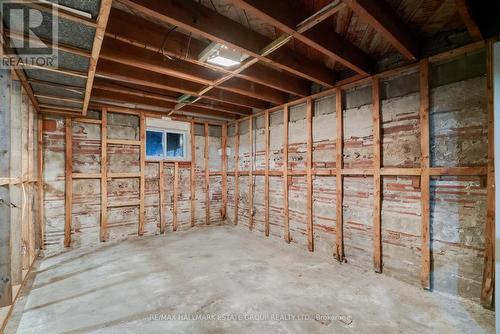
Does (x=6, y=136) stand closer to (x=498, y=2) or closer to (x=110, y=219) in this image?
(x=110, y=219)

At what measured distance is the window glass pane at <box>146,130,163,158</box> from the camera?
185 inches

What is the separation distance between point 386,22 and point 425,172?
1.50 metres

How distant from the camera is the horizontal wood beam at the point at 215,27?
1695 mm

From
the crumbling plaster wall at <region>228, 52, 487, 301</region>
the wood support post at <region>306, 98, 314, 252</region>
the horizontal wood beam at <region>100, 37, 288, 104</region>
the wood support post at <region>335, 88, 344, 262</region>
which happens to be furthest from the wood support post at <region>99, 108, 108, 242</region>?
the wood support post at <region>335, 88, 344, 262</region>

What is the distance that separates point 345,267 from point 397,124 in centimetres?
186

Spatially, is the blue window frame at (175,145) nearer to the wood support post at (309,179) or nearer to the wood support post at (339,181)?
the wood support post at (309,179)

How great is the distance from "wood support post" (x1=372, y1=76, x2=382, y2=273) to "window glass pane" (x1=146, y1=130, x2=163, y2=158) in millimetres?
3912

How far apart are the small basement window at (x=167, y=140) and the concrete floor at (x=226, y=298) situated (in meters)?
2.13

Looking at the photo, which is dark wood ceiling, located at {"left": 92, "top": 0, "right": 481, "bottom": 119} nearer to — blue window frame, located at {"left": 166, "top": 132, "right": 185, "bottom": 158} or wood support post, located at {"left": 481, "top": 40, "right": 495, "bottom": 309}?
wood support post, located at {"left": 481, "top": 40, "right": 495, "bottom": 309}

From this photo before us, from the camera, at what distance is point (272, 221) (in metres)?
4.26

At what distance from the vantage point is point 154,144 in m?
4.79

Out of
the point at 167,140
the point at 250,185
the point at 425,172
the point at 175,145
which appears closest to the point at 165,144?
the point at 167,140

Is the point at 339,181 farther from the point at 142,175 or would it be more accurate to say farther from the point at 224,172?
the point at 142,175

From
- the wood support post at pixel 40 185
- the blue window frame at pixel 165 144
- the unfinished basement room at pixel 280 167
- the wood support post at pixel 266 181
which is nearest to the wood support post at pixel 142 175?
the blue window frame at pixel 165 144
